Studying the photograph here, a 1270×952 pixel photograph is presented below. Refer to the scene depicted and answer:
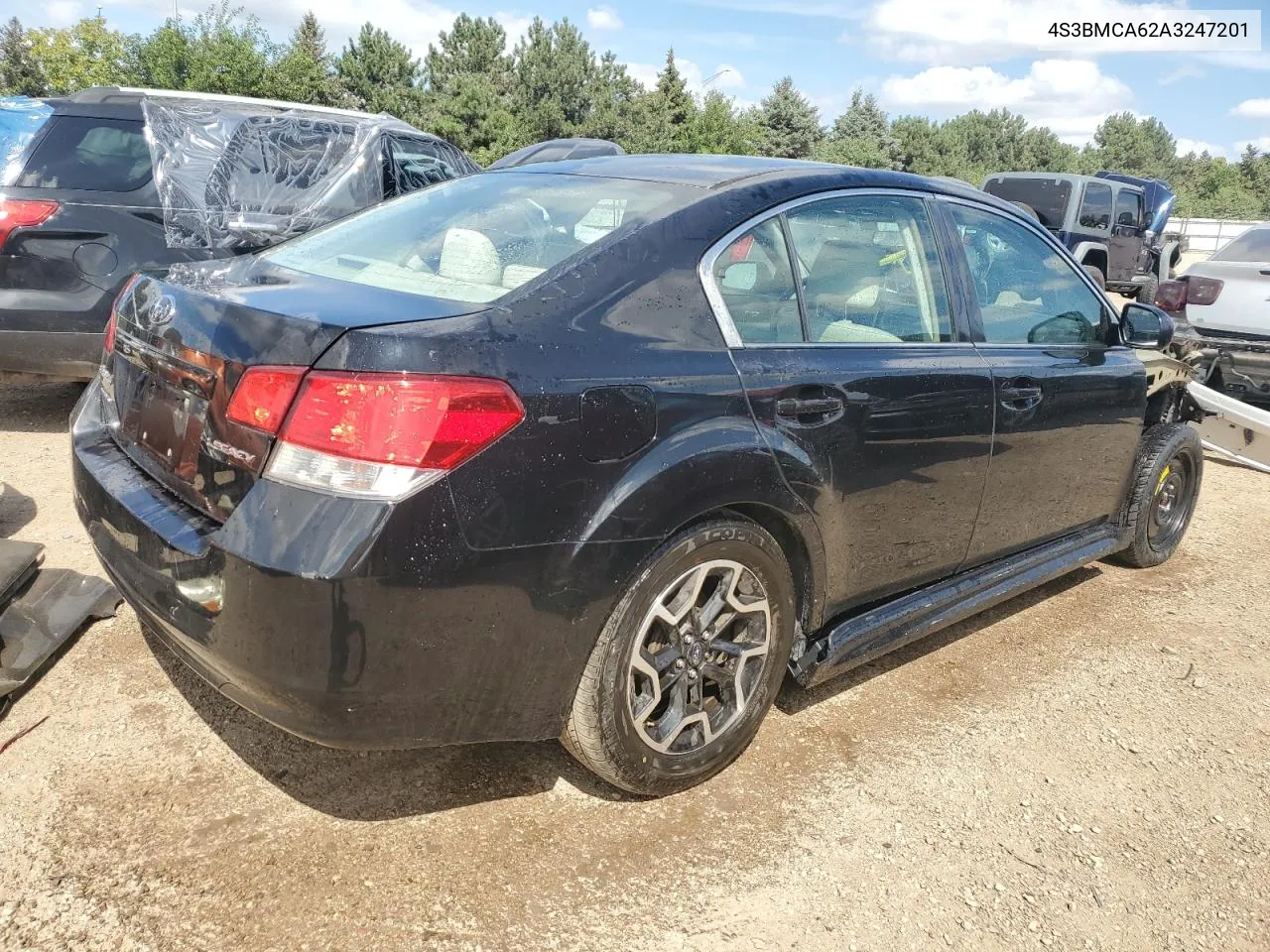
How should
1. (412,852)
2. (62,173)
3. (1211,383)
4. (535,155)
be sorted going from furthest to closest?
(535,155), (1211,383), (62,173), (412,852)

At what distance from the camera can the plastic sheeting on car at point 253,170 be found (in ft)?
18.2

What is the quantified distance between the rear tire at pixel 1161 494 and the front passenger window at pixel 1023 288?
28.6 inches

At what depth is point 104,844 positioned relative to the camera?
223 cm

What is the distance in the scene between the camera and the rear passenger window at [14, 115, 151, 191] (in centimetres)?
516

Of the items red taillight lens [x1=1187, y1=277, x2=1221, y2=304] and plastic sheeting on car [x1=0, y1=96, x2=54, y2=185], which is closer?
plastic sheeting on car [x1=0, y1=96, x2=54, y2=185]

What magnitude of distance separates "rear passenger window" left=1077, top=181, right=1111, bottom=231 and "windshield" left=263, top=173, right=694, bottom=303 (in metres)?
13.5

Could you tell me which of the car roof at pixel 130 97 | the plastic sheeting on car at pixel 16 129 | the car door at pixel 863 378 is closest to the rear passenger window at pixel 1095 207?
the car roof at pixel 130 97

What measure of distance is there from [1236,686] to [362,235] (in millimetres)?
3402

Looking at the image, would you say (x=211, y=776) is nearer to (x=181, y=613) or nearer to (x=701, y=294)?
(x=181, y=613)

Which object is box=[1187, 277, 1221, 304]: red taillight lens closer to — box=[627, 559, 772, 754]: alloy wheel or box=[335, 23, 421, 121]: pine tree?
box=[627, 559, 772, 754]: alloy wheel

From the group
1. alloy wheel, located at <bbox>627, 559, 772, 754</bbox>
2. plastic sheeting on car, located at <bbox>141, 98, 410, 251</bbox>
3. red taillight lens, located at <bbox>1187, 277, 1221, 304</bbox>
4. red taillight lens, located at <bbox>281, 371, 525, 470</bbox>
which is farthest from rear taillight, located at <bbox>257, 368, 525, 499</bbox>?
red taillight lens, located at <bbox>1187, 277, 1221, 304</bbox>

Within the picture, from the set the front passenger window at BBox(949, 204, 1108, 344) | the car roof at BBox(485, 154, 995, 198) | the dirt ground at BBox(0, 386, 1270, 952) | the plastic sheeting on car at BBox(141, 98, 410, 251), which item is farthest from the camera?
the plastic sheeting on car at BBox(141, 98, 410, 251)

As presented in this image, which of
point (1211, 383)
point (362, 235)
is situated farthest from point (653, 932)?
point (1211, 383)

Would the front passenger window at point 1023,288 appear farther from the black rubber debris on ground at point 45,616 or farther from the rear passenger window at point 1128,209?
the rear passenger window at point 1128,209
